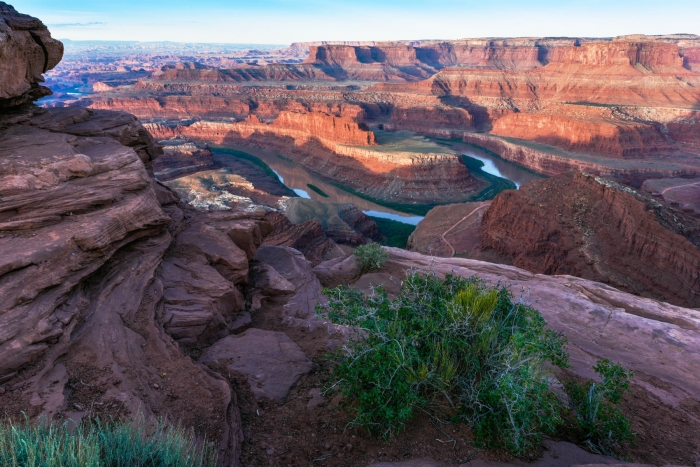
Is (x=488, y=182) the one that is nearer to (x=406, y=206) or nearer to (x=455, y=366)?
(x=406, y=206)

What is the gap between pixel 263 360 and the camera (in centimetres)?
941

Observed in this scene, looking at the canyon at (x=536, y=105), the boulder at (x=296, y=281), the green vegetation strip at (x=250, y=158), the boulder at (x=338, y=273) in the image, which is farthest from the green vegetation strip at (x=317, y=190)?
the boulder at (x=296, y=281)

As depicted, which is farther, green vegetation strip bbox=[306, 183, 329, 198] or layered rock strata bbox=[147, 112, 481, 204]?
green vegetation strip bbox=[306, 183, 329, 198]

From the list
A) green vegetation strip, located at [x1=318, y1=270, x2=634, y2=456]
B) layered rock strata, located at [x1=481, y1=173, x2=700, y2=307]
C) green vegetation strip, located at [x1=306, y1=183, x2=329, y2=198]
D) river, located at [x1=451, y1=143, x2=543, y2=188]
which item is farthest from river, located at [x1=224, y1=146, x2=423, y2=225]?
green vegetation strip, located at [x1=318, y1=270, x2=634, y2=456]

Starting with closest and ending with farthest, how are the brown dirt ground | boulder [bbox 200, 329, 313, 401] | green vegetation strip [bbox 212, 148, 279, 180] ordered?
the brown dirt ground, boulder [bbox 200, 329, 313, 401], green vegetation strip [bbox 212, 148, 279, 180]

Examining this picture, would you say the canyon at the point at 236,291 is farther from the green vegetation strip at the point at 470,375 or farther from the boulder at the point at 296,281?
the green vegetation strip at the point at 470,375

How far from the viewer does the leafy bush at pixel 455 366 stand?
596 centimetres

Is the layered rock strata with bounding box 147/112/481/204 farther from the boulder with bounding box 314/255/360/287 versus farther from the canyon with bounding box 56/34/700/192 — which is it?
the boulder with bounding box 314/255/360/287

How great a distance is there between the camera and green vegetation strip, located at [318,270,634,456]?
602cm

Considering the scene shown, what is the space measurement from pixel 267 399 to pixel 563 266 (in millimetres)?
26245

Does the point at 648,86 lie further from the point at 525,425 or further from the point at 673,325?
the point at 525,425

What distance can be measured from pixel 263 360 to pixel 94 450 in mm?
5306

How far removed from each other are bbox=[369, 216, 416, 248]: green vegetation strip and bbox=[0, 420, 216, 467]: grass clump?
128 ft

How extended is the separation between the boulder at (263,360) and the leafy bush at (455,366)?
1.85m
